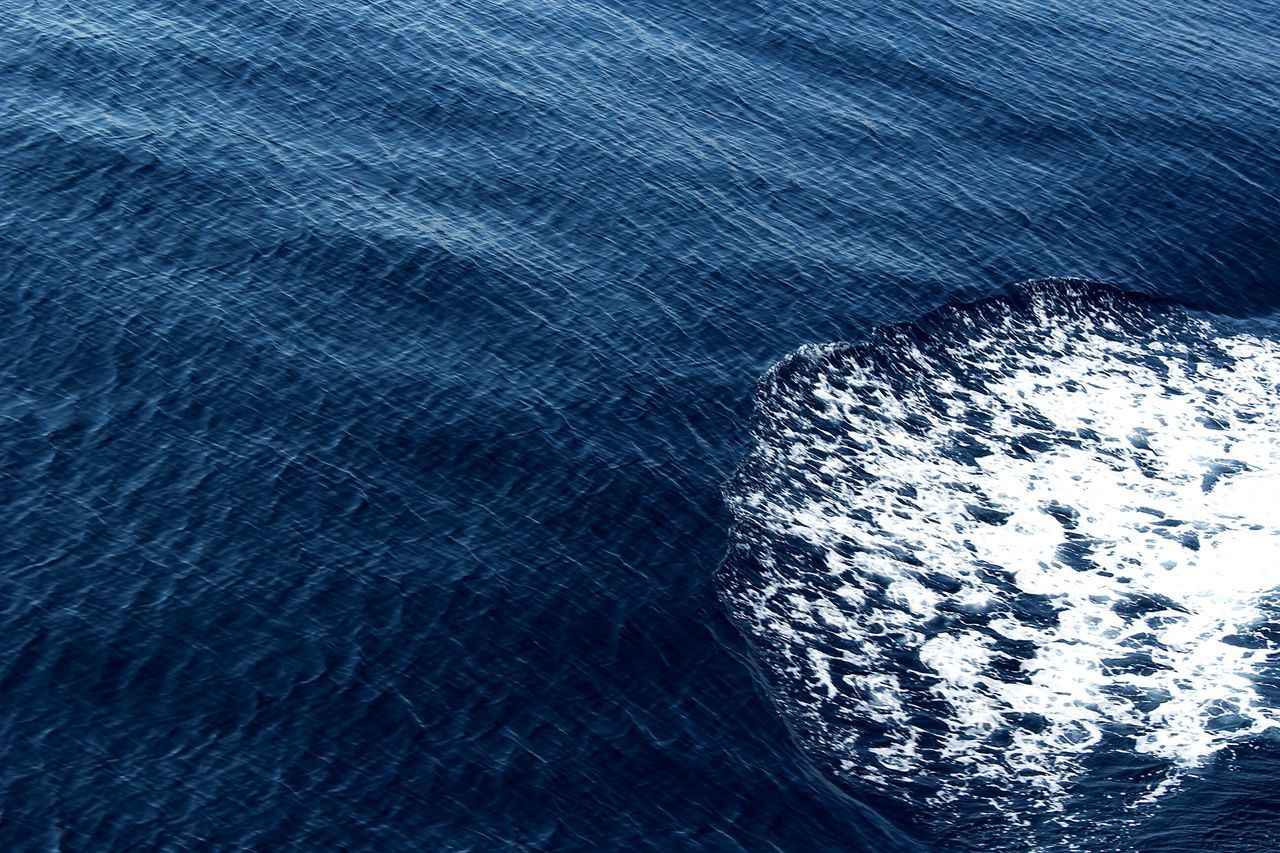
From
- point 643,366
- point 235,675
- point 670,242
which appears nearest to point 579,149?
point 670,242

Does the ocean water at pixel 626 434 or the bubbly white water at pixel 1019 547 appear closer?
the ocean water at pixel 626 434

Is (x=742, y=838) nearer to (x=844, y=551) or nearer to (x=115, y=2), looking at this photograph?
(x=844, y=551)

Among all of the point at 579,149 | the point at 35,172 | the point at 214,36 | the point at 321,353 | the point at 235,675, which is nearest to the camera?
the point at 235,675

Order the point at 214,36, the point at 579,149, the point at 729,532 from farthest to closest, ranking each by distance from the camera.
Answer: the point at 214,36 < the point at 579,149 < the point at 729,532

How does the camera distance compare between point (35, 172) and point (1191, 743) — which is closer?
point (1191, 743)

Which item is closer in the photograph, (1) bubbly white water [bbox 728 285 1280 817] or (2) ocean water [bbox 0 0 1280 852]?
(2) ocean water [bbox 0 0 1280 852]
